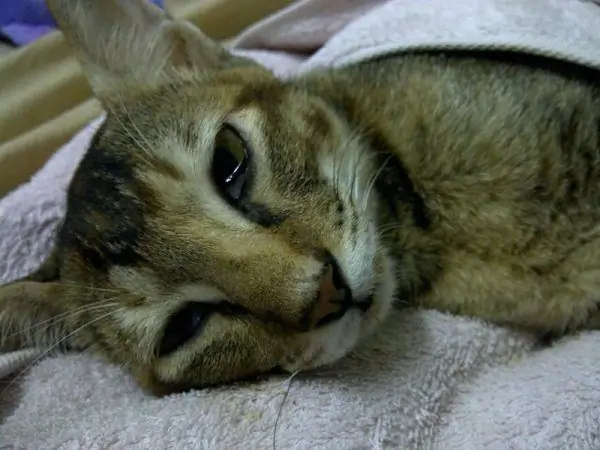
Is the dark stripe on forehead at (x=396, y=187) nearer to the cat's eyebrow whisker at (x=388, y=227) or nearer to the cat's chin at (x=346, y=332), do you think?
the cat's eyebrow whisker at (x=388, y=227)

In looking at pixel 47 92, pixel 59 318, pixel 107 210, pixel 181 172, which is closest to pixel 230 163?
pixel 181 172

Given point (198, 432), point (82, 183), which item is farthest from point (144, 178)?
point (198, 432)

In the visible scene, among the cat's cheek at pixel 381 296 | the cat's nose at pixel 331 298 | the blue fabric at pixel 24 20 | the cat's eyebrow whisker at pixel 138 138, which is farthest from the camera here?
the blue fabric at pixel 24 20

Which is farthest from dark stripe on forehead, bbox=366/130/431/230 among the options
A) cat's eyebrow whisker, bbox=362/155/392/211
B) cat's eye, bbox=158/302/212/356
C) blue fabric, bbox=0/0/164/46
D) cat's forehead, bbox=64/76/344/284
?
blue fabric, bbox=0/0/164/46

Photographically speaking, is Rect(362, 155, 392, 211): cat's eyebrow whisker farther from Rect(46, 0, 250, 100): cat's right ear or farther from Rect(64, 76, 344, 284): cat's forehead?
Rect(46, 0, 250, 100): cat's right ear

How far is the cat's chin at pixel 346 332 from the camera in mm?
984

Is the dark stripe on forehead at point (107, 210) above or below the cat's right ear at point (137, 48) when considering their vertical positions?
below

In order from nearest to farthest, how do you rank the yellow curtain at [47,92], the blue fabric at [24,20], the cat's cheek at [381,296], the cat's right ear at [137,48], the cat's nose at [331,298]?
1. the cat's nose at [331,298]
2. the cat's cheek at [381,296]
3. the cat's right ear at [137,48]
4. the yellow curtain at [47,92]
5. the blue fabric at [24,20]

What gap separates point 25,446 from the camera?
109 centimetres

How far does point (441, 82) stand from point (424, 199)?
22 centimetres

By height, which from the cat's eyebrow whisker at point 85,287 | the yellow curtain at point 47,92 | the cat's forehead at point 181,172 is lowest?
the yellow curtain at point 47,92

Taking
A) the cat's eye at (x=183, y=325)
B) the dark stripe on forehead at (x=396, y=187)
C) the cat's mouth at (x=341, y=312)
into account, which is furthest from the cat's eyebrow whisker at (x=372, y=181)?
the cat's eye at (x=183, y=325)

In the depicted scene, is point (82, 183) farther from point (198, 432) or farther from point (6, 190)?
point (6, 190)

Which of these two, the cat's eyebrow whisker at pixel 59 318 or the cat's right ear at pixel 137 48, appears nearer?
the cat's eyebrow whisker at pixel 59 318
